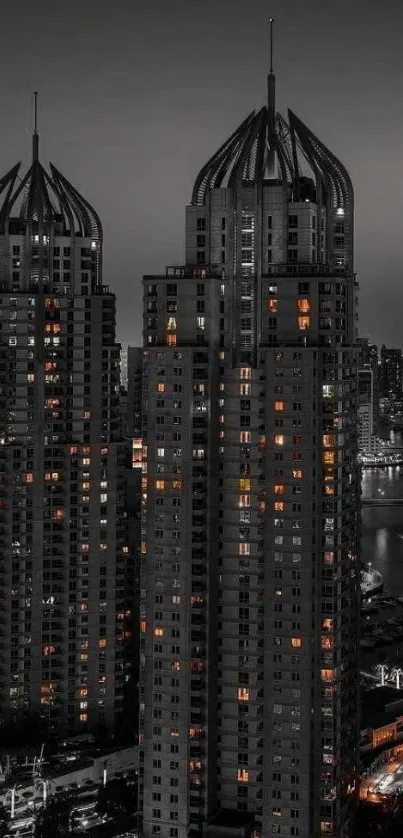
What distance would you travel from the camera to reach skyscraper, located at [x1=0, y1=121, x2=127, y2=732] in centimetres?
2477

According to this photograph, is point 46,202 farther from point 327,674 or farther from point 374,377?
point 374,377

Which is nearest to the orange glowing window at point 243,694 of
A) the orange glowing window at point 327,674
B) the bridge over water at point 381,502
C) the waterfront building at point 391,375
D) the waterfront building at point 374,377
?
the orange glowing window at point 327,674

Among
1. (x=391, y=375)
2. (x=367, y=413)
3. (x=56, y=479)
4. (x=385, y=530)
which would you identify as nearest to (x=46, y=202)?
(x=56, y=479)

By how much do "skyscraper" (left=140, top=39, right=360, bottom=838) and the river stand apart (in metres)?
23.5

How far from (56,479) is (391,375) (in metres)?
81.6

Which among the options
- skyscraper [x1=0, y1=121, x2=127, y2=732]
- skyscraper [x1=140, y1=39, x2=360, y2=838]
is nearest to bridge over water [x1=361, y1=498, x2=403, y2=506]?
skyscraper [x1=0, y1=121, x2=127, y2=732]

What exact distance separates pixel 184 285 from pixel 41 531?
23.2ft

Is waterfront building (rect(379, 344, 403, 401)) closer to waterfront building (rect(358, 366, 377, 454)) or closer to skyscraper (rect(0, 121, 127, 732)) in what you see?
waterfront building (rect(358, 366, 377, 454))

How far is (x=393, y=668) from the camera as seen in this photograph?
100.0 ft

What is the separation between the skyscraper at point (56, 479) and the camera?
81.3 feet

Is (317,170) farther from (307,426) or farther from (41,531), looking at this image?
(41,531)

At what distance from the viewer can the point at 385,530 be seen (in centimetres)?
5628

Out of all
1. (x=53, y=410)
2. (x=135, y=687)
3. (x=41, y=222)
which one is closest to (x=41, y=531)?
(x=53, y=410)

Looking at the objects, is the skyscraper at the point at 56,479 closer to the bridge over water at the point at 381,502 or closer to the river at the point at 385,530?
the river at the point at 385,530
